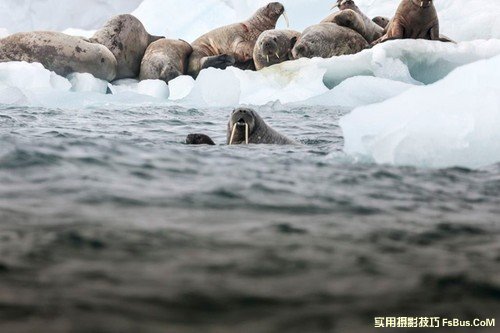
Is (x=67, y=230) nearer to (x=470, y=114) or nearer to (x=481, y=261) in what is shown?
(x=481, y=261)

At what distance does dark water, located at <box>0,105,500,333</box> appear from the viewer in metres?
1.48

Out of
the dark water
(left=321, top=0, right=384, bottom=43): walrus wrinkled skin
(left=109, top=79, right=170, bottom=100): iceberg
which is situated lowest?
the dark water

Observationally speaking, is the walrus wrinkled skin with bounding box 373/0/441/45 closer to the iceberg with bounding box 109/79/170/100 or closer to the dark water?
the iceberg with bounding box 109/79/170/100

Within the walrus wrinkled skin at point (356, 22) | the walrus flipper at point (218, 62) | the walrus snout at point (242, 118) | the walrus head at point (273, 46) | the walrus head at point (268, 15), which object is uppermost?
the walrus head at point (268, 15)

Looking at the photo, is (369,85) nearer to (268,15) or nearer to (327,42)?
(327,42)

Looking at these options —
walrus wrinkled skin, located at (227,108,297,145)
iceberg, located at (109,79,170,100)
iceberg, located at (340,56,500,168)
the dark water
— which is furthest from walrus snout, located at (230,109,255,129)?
iceberg, located at (109,79,170,100)

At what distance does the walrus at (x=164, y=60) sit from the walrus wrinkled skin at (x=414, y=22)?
4423 mm

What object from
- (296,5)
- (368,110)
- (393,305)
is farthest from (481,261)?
(296,5)

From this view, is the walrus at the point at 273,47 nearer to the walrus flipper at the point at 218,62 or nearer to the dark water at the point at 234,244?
the walrus flipper at the point at 218,62

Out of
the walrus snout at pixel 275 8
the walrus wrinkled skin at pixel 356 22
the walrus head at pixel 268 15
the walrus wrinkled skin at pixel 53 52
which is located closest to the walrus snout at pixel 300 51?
the walrus wrinkled skin at pixel 356 22

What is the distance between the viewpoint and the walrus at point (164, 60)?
13797 millimetres

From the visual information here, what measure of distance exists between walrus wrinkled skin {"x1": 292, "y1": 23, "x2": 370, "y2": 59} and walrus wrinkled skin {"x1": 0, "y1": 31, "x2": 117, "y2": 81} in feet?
13.2

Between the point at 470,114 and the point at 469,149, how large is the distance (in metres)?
0.21

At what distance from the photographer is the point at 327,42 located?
12945 mm
